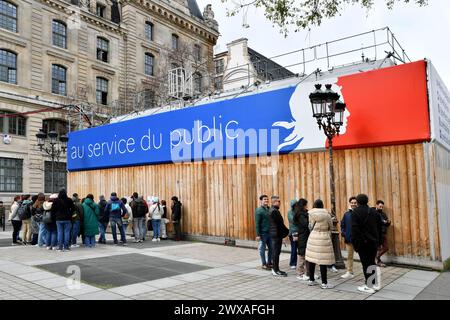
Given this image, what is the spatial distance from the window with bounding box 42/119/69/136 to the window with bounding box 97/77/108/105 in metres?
4.16

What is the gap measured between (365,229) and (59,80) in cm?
3101

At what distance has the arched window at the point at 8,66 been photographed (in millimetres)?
28898

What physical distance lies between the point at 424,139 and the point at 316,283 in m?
4.28

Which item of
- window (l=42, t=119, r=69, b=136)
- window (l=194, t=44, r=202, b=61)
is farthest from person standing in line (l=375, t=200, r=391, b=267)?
window (l=194, t=44, r=202, b=61)

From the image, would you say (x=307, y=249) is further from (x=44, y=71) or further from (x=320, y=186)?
(x=44, y=71)

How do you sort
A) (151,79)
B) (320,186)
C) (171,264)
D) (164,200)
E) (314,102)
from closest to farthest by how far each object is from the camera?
(314,102) → (171,264) → (320,186) → (164,200) → (151,79)

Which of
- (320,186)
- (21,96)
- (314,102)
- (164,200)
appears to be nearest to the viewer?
(314,102)

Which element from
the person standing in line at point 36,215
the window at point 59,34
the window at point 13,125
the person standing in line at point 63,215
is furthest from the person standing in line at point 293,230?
the window at point 59,34

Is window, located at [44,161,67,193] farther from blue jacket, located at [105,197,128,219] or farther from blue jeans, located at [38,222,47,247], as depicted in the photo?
blue jacket, located at [105,197,128,219]

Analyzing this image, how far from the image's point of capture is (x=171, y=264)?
9797 millimetres

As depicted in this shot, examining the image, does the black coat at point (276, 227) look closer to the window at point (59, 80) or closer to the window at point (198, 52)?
the window at point (59, 80)

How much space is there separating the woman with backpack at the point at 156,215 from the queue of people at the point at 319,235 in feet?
19.8
